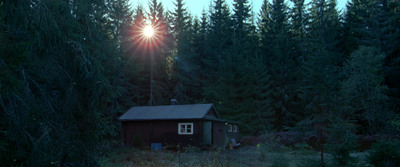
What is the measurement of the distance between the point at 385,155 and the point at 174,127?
52.8 feet

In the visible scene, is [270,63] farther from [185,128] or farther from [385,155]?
[385,155]

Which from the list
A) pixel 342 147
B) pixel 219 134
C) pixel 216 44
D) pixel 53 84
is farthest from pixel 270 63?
pixel 53 84

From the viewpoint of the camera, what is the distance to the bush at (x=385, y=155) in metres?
10.3

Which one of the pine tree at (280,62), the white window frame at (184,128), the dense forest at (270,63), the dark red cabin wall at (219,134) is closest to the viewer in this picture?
the white window frame at (184,128)

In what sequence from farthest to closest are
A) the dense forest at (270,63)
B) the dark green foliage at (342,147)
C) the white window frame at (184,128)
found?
the dense forest at (270,63) < the white window frame at (184,128) < the dark green foliage at (342,147)

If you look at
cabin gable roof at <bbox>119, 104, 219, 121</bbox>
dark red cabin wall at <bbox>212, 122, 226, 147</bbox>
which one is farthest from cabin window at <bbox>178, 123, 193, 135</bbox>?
dark red cabin wall at <bbox>212, 122, 226, 147</bbox>

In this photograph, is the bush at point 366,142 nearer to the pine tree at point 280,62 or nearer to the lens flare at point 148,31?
the pine tree at point 280,62

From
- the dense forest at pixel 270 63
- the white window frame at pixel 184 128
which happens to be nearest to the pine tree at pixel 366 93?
the dense forest at pixel 270 63

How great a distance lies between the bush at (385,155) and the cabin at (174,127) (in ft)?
44.9

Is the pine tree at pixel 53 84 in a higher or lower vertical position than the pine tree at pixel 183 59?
lower

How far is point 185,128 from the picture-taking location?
24328 millimetres

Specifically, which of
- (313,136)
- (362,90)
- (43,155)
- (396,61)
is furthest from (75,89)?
(396,61)

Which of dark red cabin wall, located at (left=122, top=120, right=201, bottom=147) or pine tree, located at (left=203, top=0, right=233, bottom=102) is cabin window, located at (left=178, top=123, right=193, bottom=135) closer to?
dark red cabin wall, located at (left=122, top=120, right=201, bottom=147)

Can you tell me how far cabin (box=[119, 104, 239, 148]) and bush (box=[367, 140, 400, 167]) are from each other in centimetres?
1368
